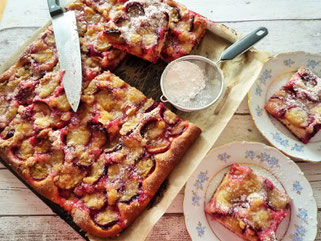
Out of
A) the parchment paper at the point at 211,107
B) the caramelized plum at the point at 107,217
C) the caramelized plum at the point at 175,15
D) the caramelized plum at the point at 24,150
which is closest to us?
the caramelized plum at the point at 107,217

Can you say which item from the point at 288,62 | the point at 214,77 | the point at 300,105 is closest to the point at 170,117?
the point at 214,77

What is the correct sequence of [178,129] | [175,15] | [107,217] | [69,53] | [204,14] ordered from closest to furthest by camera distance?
1. [107,217]
2. [178,129]
3. [69,53]
4. [175,15]
5. [204,14]

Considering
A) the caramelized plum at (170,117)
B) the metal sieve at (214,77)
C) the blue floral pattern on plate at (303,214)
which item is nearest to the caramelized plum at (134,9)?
the metal sieve at (214,77)

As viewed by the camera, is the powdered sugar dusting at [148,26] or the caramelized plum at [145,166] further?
the powdered sugar dusting at [148,26]

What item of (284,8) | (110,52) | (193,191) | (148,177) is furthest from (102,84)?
(284,8)

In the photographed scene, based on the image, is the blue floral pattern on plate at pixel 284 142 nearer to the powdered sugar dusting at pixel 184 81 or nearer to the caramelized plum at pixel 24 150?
the powdered sugar dusting at pixel 184 81

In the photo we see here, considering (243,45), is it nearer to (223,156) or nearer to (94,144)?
(223,156)
